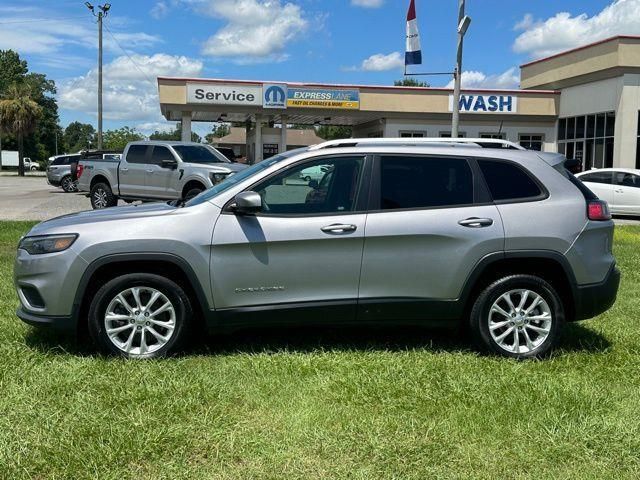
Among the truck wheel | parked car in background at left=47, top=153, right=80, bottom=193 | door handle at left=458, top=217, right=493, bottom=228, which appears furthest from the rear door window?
door handle at left=458, top=217, right=493, bottom=228

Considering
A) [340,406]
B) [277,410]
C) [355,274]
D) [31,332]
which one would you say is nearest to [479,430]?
[340,406]

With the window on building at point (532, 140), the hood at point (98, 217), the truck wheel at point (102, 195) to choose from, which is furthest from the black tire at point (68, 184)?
the hood at point (98, 217)

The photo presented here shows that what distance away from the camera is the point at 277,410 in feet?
13.2

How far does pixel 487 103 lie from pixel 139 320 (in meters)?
30.0

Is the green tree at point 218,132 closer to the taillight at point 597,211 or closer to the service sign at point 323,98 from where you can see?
the service sign at point 323,98

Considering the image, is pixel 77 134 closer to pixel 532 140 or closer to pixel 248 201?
pixel 532 140

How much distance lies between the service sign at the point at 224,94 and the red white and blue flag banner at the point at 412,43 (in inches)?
431

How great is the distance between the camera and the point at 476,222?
498 centimetres

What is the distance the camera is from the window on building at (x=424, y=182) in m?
5.04

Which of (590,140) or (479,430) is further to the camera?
(590,140)

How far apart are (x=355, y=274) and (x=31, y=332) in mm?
2938

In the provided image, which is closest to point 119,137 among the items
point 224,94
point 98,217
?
point 224,94

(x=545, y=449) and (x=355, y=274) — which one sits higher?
(x=355, y=274)

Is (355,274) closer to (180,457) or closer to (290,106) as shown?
(180,457)
